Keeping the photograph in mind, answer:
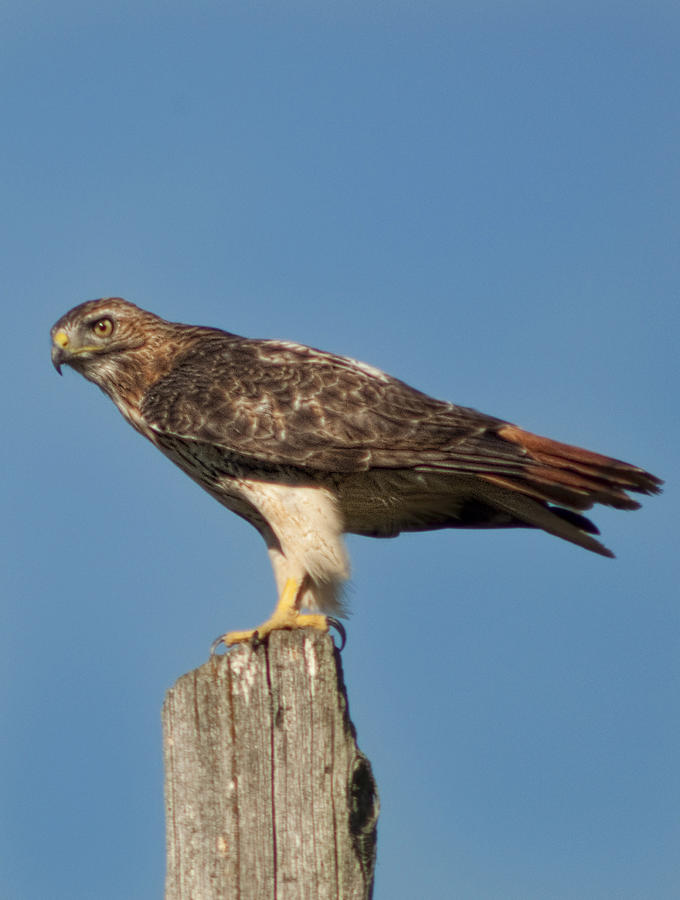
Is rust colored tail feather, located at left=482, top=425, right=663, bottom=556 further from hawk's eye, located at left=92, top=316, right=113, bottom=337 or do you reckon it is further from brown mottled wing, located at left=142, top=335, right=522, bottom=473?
hawk's eye, located at left=92, top=316, right=113, bottom=337

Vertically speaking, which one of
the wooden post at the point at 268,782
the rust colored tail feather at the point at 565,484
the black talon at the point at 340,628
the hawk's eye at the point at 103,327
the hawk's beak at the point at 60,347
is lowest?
the wooden post at the point at 268,782

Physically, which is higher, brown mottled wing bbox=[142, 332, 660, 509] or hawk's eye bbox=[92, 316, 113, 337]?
hawk's eye bbox=[92, 316, 113, 337]

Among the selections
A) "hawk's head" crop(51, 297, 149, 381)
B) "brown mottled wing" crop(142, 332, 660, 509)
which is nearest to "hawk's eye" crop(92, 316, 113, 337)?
"hawk's head" crop(51, 297, 149, 381)

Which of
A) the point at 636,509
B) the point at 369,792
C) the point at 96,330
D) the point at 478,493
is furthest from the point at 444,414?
the point at 369,792

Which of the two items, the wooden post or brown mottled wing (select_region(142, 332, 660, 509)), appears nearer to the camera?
the wooden post

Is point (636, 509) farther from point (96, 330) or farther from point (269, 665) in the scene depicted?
point (96, 330)

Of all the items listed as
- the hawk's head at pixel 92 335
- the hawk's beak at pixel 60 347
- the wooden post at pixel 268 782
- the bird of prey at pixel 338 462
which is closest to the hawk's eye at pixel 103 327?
the hawk's head at pixel 92 335

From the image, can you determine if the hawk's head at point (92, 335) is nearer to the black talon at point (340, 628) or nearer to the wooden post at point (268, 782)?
the black talon at point (340, 628)

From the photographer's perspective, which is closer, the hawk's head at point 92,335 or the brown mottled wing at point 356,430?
the brown mottled wing at point 356,430

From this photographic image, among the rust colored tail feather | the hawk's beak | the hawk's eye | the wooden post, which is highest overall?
the hawk's eye
